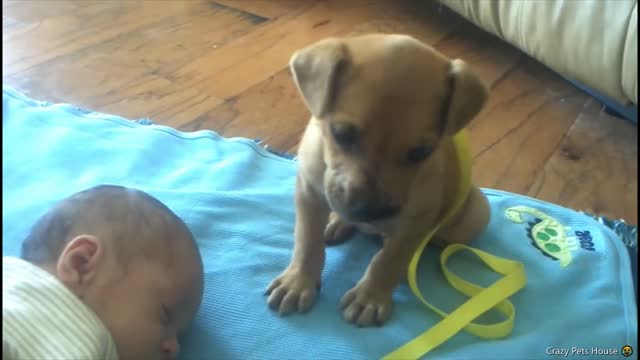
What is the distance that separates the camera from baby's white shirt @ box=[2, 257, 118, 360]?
1.05m

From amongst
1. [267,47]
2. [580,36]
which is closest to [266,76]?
[267,47]

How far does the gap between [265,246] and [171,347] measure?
36cm

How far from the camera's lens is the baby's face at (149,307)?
1.17 m

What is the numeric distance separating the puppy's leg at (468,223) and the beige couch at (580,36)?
68 centimetres

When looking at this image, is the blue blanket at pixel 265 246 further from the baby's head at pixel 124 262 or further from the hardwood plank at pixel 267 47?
the hardwood plank at pixel 267 47

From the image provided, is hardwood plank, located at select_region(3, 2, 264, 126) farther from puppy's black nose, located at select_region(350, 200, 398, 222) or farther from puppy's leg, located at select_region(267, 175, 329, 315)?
puppy's black nose, located at select_region(350, 200, 398, 222)

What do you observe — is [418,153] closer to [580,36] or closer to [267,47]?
[580,36]

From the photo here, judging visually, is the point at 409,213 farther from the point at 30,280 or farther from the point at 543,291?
the point at 30,280

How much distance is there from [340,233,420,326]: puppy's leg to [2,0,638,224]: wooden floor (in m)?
0.62

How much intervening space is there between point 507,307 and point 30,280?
0.80 metres

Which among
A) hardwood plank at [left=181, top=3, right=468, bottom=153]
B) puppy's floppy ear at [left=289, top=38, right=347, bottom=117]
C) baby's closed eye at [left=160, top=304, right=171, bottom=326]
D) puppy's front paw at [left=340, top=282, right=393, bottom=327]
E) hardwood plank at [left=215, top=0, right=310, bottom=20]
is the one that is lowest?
hardwood plank at [left=215, top=0, right=310, bottom=20]

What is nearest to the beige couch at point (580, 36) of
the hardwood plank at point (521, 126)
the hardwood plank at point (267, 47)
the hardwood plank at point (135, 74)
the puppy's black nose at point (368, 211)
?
the hardwood plank at point (521, 126)

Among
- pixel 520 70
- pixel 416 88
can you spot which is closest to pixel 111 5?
pixel 520 70

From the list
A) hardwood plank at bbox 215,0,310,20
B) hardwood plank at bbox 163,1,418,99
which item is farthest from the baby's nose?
hardwood plank at bbox 215,0,310,20
